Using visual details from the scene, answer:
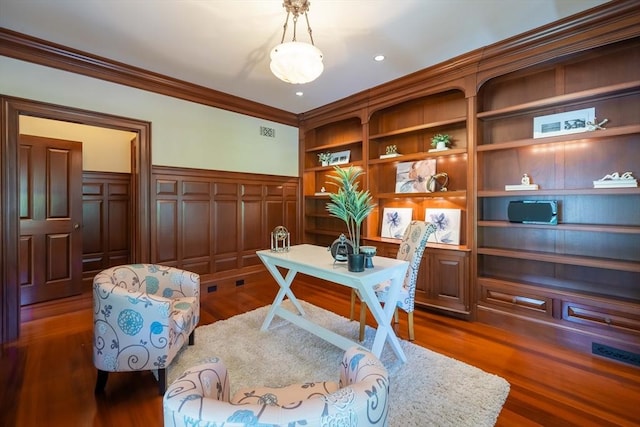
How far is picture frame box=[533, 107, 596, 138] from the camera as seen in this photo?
8.86 feet

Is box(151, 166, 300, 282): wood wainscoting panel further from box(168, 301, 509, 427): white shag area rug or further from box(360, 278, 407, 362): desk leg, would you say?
box(360, 278, 407, 362): desk leg

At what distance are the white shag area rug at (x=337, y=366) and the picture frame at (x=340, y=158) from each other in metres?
2.67

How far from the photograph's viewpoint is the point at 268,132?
15.7 feet

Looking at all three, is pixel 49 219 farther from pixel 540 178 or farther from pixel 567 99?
pixel 567 99

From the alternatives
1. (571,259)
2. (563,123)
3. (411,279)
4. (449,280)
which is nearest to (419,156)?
(563,123)

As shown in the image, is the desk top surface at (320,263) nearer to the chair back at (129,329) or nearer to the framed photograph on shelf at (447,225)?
the chair back at (129,329)

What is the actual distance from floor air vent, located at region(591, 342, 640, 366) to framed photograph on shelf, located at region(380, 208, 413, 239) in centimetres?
209

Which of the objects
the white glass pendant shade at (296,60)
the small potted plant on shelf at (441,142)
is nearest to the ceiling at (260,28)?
the white glass pendant shade at (296,60)

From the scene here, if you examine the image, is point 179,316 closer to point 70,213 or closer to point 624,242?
point 70,213

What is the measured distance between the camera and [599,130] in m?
2.47

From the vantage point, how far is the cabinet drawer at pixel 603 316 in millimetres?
2355

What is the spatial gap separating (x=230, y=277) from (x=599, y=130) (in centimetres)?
444

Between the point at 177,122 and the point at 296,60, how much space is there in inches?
92.0

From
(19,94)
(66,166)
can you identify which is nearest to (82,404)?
(19,94)
